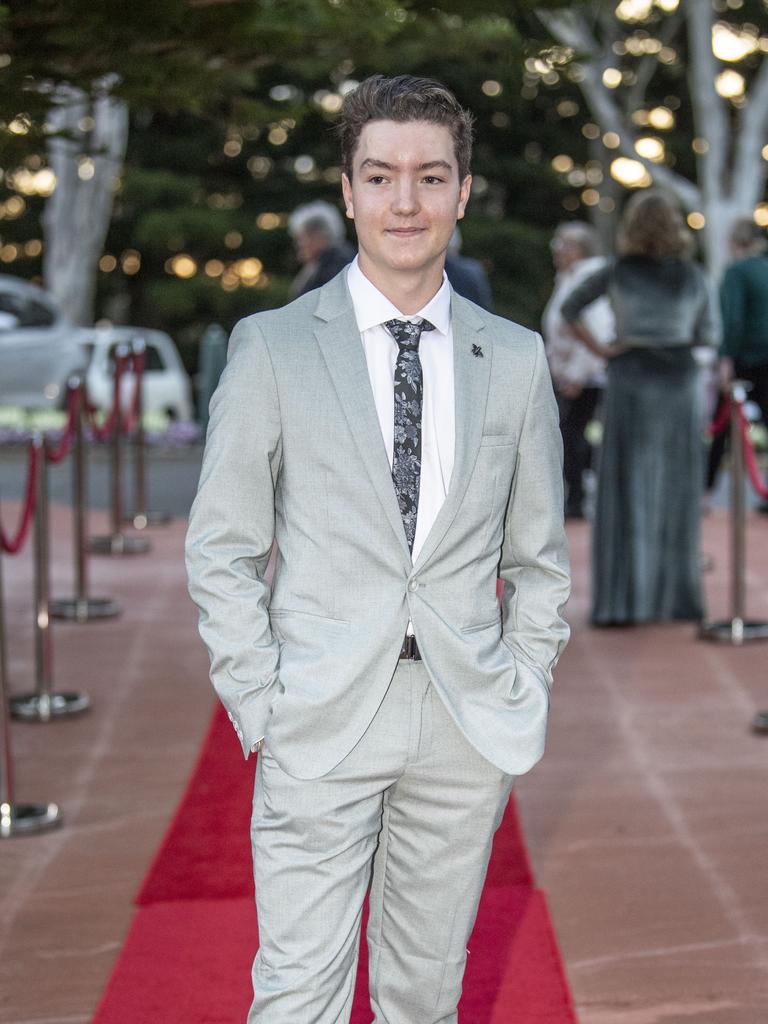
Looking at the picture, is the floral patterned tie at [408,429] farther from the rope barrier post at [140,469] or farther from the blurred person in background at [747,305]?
the rope barrier post at [140,469]

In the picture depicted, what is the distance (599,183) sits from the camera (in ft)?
98.6

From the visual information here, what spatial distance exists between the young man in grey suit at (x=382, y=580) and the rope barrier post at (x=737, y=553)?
5.28 meters

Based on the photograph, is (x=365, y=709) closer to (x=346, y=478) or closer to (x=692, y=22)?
(x=346, y=478)

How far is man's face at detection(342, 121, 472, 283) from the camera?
2797mm

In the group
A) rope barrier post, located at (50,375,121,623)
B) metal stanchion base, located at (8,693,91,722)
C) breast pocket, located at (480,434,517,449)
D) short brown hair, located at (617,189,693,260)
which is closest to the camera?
breast pocket, located at (480,434,517,449)

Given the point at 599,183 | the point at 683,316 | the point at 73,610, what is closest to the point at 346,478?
the point at 683,316

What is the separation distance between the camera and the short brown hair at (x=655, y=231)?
26.1 ft

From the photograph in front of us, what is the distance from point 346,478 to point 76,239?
22.6 metres

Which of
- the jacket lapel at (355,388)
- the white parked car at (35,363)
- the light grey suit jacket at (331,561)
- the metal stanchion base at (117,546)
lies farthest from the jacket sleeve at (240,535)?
the white parked car at (35,363)

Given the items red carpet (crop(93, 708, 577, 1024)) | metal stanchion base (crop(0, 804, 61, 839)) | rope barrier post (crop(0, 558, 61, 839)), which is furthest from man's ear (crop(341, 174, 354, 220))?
metal stanchion base (crop(0, 804, 61, 839))

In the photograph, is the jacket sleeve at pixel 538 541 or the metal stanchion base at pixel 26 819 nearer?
the jacket sleeve at pixel 538 541

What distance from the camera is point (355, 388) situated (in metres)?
2.78

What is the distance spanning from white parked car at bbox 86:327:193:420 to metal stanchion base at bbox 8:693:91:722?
1418 cm

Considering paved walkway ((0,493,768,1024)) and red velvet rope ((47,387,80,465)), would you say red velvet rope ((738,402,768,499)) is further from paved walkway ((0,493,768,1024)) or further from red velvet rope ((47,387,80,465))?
red velvet rope ((47,387,80,465))
